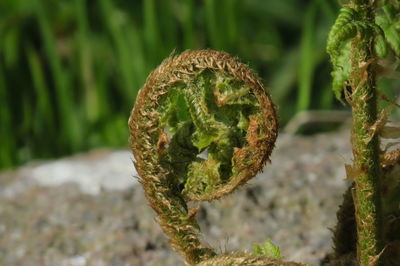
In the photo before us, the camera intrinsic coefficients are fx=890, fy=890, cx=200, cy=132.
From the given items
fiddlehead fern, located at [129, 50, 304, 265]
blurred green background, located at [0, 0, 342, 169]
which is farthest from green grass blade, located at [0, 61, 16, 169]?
fiddlehead fern, located at [129, 50, 304, 265]

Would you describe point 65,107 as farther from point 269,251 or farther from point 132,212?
point 269,251

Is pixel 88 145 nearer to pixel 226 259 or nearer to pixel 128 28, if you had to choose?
pixel 128 28

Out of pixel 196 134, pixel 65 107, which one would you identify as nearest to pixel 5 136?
pixel 65 107

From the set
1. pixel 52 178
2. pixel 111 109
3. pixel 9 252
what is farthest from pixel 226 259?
pixel 111 109

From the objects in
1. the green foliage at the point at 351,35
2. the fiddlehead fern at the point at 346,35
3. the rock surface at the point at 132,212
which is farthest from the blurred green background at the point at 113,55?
the fiddlehead fern at the point at 346,35

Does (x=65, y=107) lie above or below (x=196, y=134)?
below

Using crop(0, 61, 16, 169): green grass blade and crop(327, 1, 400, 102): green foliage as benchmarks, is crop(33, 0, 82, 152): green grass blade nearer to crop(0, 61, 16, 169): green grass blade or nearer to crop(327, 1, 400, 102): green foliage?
crop(0, 61, 16, 169): green grass blade
